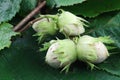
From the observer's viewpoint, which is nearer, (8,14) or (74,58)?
(74,58)

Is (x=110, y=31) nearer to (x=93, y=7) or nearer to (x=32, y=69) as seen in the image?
(x=93, y=7)

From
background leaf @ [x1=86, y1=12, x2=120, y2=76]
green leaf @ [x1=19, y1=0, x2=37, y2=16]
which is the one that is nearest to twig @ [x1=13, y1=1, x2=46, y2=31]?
green leaf @ [x1=19, y1=0, x2=37, y2=16]

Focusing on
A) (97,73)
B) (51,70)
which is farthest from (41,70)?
(97,73)

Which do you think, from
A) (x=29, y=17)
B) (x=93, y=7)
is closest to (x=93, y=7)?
(x=93, y=7)

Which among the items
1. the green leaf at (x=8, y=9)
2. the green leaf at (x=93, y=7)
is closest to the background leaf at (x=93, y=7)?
the green leaf at (x=93, y=7)

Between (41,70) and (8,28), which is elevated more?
(8,28)

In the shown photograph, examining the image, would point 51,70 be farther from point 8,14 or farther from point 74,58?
point 8,14
